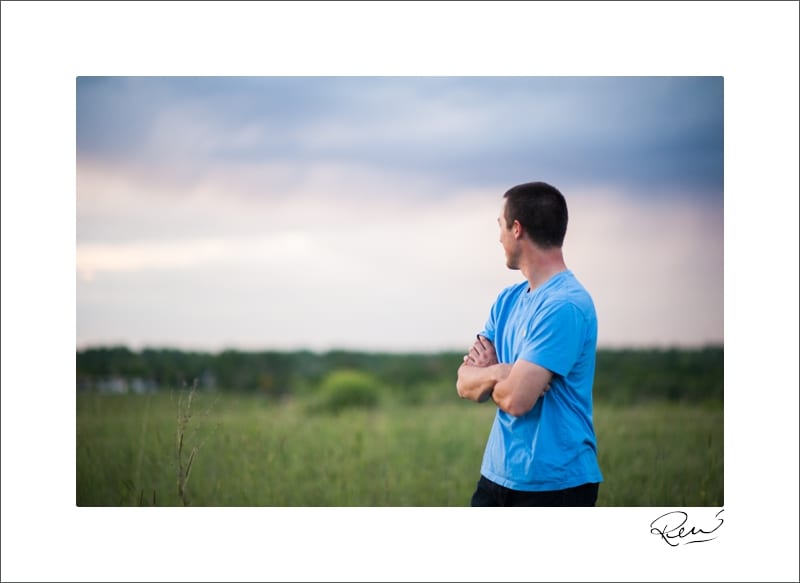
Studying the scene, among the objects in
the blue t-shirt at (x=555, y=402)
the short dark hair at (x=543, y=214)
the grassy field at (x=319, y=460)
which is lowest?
the grassy field at (x=319, y=460)

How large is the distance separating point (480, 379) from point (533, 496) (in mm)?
522

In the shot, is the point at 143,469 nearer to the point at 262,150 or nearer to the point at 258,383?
the point at 262,150

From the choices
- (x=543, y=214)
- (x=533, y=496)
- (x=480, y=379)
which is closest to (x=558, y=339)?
(x=480, y=379)

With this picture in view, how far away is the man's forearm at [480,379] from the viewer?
280cm

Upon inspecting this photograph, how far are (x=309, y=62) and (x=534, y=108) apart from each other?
4.49 feet

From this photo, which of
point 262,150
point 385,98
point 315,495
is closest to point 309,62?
point 385,98

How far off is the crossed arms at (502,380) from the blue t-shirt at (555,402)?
2.0 inches

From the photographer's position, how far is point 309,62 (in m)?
3.65

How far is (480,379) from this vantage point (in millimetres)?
2855
